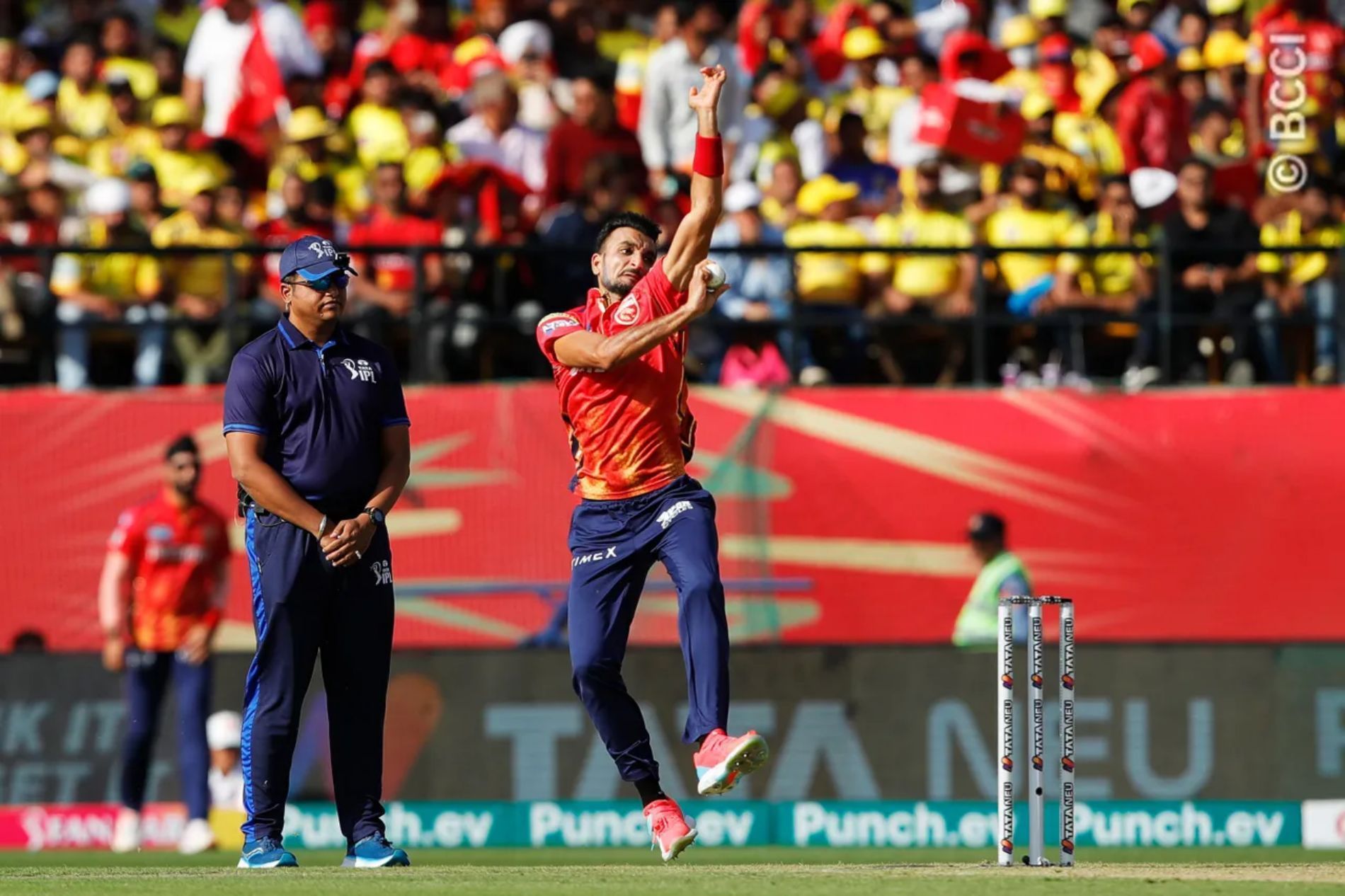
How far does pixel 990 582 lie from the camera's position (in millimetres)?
14477

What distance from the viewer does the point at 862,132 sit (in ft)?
57.8

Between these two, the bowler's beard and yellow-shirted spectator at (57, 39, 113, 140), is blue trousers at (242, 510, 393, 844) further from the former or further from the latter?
yellow-shirted spectator at (57, 39, 113, 140)

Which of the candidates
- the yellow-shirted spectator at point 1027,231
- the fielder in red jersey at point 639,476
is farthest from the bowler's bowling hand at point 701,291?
the yellow-shirted spectator at point 1027,231

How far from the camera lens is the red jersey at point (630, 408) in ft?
30.6

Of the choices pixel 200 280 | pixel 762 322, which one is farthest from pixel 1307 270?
pixel 200 280

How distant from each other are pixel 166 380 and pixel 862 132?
539 cm

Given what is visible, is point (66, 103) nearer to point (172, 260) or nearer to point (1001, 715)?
point (172, 260)

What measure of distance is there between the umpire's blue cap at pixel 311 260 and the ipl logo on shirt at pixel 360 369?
35 cm

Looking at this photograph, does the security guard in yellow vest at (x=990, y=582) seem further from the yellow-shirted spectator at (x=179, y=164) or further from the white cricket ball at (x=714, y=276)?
the yellow-shirted spectator at (x=179, y=164)

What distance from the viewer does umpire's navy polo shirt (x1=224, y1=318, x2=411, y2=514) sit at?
914 centimetres

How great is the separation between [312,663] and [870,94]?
10.1 metres

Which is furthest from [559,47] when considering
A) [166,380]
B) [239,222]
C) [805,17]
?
[166,380]

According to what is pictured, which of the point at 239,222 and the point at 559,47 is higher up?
the point at 559,47

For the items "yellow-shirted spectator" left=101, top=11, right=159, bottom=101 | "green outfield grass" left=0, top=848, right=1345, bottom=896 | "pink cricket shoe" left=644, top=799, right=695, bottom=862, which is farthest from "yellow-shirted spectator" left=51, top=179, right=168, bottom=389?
"pink cricket shoe" left=644, top=799, right=695, bottom=862
